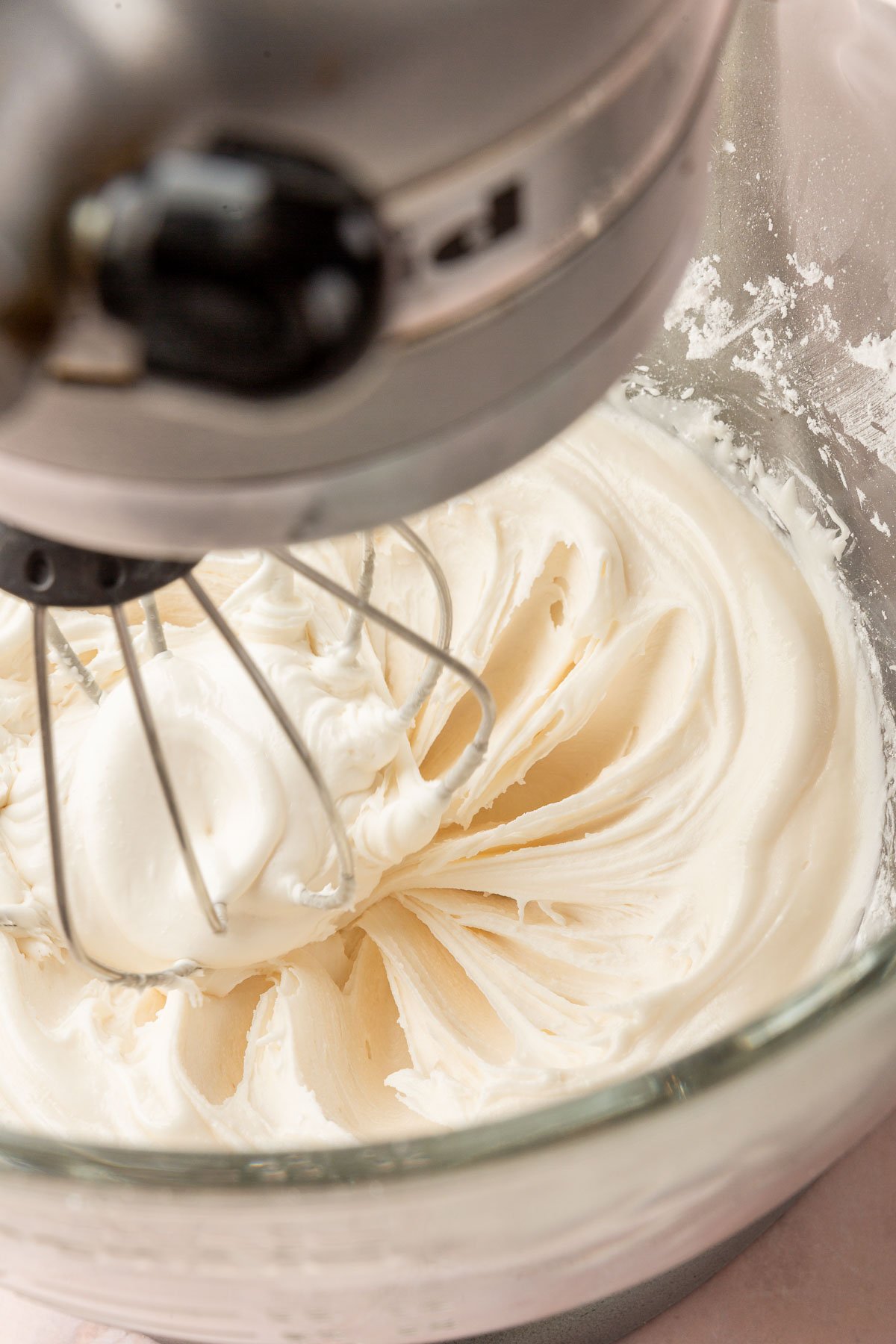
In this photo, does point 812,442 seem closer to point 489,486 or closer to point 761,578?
point 761,578

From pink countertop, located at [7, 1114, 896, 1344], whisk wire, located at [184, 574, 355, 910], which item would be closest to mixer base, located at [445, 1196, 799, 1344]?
pink countertop, located at [7, 1114, 896, 1344]

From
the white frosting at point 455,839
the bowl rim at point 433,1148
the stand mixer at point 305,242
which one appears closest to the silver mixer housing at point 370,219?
the stand mixer at point 305,242

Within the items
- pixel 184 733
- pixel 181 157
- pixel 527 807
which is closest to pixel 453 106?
pixel 181 157

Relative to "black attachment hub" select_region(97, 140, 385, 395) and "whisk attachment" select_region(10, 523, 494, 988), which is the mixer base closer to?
"whisk attachment" select_region(10, 523, 494, 988)

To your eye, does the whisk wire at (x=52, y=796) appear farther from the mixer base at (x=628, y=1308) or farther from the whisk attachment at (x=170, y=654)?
the mixer base at (x=628, y=1308)

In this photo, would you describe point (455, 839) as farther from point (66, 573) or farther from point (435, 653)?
point (66, 573)

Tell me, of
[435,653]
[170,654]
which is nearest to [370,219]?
[435,653]

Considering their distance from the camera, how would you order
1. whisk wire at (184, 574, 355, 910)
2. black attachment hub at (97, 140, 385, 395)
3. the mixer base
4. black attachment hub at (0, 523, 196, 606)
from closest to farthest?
1. black attachment hub at (97, 140, 385, 395)
2. black attachment hub at (0, 523, 196, 606)
3. whisk wire at (184, 574, 355, 910)
4. the mixer base

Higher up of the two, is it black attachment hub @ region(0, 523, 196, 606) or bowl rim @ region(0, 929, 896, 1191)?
black attachment hub @ region(0, 523, 196, 606)
